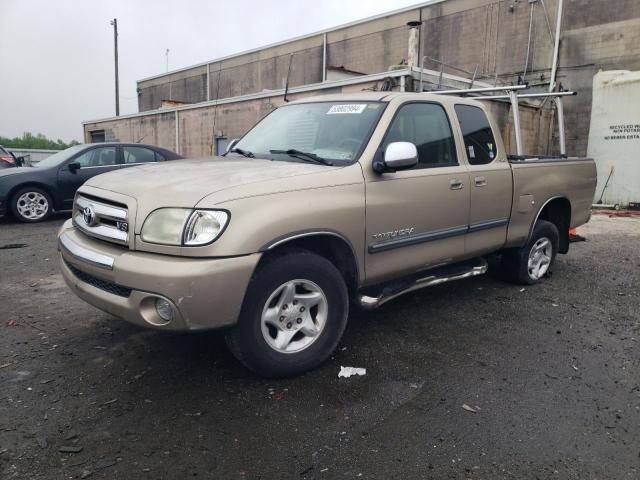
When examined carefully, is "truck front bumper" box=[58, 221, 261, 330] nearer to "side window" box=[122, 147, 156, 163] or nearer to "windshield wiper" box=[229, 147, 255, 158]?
"windshield wiper" box=[229, 147, 255, 158]

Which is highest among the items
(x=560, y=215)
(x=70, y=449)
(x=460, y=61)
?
(x=460, y=61)

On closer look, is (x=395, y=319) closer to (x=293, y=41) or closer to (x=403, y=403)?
(x=403, y=403)

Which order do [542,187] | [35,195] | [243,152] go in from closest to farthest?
[243,152] → [542,187] → [35,195]

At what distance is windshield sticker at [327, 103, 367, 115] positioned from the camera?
12.6 feet

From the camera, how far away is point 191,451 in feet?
7.86

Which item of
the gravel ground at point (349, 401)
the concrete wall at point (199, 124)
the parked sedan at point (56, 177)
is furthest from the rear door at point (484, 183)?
the concrete wall at point (199, 124)

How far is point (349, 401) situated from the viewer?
9.45 feet

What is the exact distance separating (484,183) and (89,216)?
3153 millimetres

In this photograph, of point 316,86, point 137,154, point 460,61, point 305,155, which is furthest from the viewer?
point 460,61

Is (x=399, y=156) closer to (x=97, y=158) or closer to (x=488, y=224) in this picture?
(x=488, y=224)

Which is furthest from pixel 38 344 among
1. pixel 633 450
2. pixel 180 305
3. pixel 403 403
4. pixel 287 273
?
pixel 633 450

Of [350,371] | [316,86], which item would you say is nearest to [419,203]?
[350,371]

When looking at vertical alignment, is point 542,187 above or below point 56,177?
above

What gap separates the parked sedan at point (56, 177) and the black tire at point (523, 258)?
7.53m
